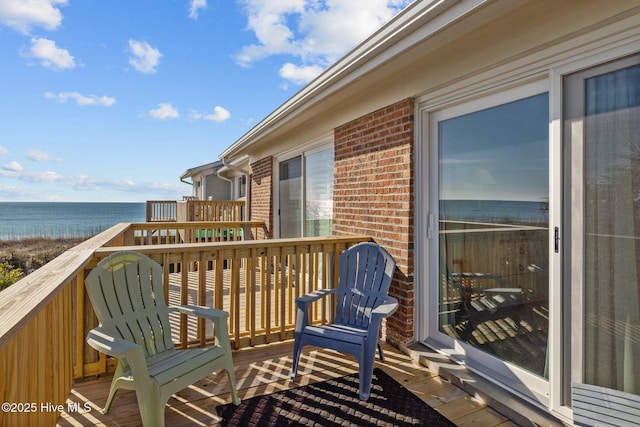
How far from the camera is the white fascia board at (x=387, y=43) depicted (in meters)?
1.89

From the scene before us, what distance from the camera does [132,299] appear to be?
239cm

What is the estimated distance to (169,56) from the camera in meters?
12.9

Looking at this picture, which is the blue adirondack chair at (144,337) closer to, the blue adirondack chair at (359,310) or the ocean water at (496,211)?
the blue adirondack chair at (359,310)

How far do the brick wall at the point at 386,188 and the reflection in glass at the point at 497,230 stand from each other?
28 centimetres

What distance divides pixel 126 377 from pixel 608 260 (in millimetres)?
2708

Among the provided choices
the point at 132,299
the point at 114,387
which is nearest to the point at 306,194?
the point at 132,299

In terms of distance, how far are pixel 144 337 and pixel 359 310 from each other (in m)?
1.60

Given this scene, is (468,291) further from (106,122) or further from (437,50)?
(106,122)

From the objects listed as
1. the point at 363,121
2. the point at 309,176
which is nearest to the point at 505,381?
the point at 363,121

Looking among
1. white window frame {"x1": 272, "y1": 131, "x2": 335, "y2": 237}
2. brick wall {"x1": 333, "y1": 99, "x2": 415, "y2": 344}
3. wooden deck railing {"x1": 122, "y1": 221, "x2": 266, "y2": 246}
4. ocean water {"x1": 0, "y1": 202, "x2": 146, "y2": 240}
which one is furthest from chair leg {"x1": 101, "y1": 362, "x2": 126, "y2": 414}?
ocean water {"x1": 0, "y1": 202, "x2": 146, "y2": 240}

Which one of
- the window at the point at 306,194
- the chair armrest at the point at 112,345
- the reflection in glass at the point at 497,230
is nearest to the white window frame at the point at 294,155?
the window at the point at 306,194

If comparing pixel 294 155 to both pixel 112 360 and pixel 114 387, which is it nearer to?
pixel 112 360

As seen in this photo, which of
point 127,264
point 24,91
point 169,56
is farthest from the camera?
point 24,91

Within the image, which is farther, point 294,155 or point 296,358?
point 294,155
